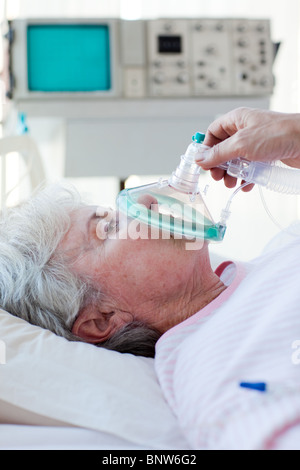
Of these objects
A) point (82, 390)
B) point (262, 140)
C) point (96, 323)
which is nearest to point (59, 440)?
point (82, 390)

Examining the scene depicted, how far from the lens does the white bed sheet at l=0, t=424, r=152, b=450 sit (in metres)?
0.99

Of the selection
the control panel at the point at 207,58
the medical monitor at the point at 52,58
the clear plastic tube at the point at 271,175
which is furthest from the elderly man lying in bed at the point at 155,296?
the control panel at the point at 207,58

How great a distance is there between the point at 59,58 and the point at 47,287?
190 cm

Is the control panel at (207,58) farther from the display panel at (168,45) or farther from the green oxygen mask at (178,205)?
the green oxygen mask at (178,205)

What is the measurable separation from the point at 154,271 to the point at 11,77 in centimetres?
198

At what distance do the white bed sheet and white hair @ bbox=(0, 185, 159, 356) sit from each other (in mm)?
295

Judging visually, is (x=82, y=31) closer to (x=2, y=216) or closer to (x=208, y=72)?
(x=208, y=72)

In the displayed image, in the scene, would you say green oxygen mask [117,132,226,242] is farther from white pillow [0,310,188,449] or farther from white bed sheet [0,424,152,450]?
white bed sheet [0,424,152,450]

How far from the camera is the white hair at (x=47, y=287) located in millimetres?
1308

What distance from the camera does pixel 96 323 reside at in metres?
1.34

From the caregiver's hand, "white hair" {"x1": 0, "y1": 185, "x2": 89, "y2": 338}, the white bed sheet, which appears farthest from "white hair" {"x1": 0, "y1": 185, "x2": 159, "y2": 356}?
the caregiver's hand

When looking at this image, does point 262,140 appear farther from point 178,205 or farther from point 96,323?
point 96,323

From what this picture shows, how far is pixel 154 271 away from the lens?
4.17ft
